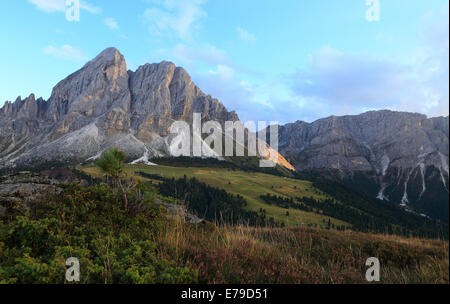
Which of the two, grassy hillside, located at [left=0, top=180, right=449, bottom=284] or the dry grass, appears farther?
the dry grass

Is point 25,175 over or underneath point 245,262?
over

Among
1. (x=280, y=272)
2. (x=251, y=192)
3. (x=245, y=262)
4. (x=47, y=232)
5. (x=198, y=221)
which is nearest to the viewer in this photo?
(x=280, y=272)

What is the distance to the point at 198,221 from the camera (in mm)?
9727

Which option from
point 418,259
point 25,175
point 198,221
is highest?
point 25,175

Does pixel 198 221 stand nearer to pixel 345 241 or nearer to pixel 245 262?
pixel 245 262

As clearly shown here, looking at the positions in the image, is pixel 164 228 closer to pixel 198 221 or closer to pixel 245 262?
pixel 198 221

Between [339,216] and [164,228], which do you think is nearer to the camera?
[164,228]

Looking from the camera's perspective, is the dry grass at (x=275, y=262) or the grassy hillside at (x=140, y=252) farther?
the dry grass at (x=275, y=262)

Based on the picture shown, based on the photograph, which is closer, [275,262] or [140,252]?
[140,252]

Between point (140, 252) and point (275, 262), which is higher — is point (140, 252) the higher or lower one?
the higher one
